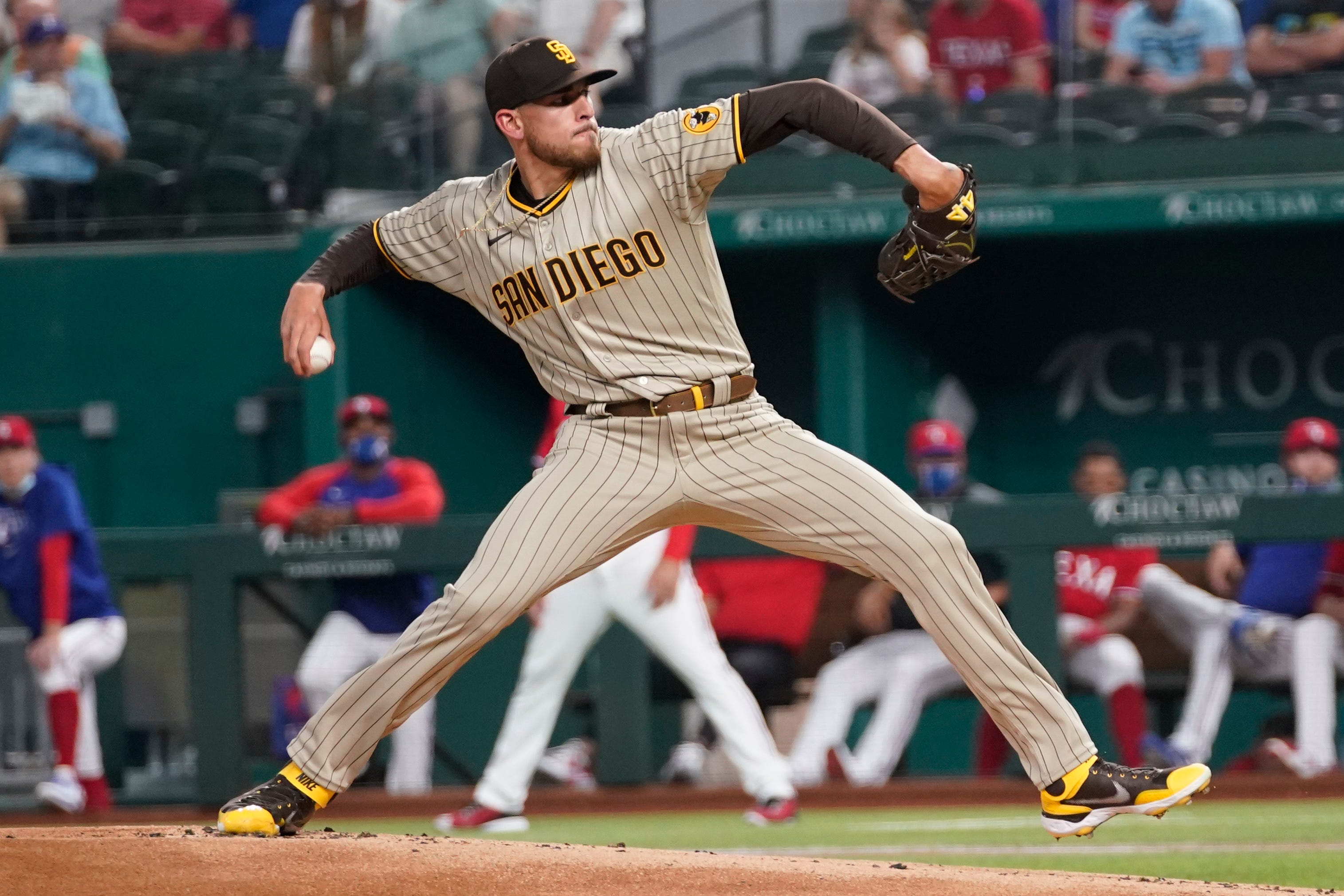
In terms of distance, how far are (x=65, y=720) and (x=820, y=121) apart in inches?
200

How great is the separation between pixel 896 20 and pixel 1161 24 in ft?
4.22

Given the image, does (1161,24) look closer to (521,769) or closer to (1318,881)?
(521,769)

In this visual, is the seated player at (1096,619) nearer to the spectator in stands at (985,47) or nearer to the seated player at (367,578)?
the seated player at (367,578)

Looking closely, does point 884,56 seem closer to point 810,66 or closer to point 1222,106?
point 810,66

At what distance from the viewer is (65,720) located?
759cm

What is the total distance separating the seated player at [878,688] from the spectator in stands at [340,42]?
14.6ft

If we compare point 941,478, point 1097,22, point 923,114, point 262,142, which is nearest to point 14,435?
point 262,142

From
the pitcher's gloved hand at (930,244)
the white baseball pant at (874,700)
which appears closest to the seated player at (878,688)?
the white baseball pant at (874,700)

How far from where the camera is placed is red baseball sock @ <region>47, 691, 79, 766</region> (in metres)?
7.58

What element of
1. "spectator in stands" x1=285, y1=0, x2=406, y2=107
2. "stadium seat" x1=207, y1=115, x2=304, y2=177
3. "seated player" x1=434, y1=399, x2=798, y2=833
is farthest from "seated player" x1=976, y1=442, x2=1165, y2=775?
"stadium seat" x1=207, y1=115, x2=304, y2=177

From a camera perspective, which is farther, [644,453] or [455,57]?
[455,57]

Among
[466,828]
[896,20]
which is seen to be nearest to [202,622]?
[466,828]

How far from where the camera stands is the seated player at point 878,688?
23.9ft

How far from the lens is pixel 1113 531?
7.28m
